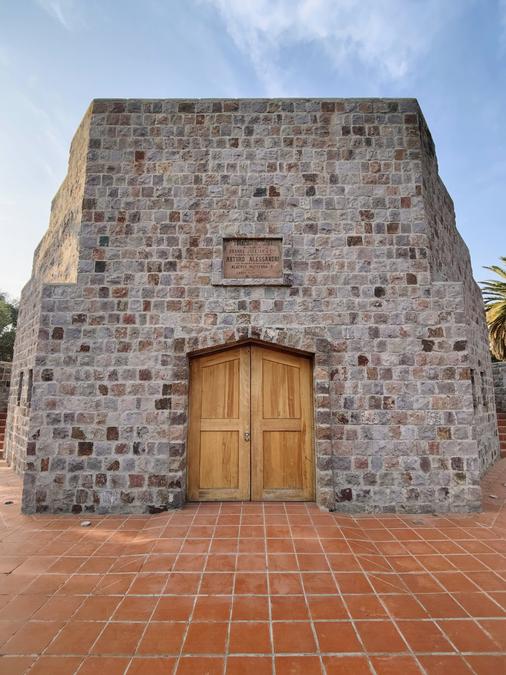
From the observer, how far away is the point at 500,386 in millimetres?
9906

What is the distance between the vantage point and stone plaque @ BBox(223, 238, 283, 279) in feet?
15.5

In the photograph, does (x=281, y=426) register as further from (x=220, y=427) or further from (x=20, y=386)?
(x=20, y=386)

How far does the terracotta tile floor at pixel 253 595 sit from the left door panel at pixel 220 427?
48cm

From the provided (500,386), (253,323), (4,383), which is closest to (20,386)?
(4,383)

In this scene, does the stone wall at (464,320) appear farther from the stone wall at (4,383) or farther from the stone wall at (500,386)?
A: the stone wall at (4,383)

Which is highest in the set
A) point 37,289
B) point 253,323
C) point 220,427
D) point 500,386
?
point 37,289

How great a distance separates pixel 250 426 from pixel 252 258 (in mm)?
2170

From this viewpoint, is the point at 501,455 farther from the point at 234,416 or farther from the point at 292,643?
the point at 292,643

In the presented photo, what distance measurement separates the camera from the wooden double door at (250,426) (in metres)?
4.52

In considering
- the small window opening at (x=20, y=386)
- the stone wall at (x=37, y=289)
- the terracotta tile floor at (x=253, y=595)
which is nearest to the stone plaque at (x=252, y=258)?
the stone wall at (x=37, y=289)

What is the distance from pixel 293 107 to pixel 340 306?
2.85m

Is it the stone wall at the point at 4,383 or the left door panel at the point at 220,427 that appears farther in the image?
the stone wall at the point at 4,383

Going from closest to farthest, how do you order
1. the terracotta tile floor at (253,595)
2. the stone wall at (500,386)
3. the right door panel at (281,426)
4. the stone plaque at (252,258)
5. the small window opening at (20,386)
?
1. the terracotta tile floor at (253,595)
2. the right door panel at (281,426)
3. the stone plaque at (252,258)
4. the small window opening at (20,386)
5. the stone wall at (500,386)

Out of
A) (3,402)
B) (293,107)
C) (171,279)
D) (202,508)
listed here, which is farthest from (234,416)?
(3,402)
